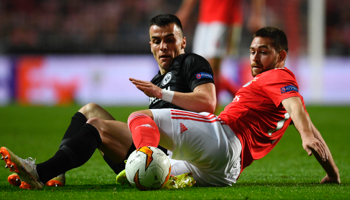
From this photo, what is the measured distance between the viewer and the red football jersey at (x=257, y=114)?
2.50 metres

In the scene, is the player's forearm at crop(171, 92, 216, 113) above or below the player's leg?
above

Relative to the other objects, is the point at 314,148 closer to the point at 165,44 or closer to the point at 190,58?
the point at 190,58

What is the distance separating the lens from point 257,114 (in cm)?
256

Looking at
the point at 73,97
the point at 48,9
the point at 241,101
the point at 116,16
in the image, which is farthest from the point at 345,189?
the point at 48,9

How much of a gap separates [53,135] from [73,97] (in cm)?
737

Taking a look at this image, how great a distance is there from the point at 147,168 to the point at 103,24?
14718 millimetres

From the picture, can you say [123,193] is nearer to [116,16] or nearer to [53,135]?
[53,135]

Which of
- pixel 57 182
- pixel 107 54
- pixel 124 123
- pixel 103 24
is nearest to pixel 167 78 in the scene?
pixel 124 123

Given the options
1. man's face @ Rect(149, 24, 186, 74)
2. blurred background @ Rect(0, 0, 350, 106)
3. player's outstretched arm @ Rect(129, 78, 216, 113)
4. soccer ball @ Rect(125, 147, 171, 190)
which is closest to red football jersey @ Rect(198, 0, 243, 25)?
man's face @ Rect(149, 24, 186, 74)

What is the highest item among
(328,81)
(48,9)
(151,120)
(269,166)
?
(48,9)

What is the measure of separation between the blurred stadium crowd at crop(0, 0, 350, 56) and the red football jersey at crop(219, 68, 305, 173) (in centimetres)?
1201

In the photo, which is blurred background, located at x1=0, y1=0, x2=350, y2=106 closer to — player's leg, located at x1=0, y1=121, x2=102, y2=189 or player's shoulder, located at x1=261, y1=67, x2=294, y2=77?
player's shoulder, located at x1=261, y1=67, x2=294, y2=77

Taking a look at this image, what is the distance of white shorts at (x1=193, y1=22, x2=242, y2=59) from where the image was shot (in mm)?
5891

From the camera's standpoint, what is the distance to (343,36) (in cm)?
1623
